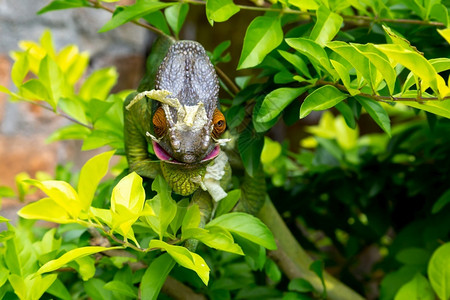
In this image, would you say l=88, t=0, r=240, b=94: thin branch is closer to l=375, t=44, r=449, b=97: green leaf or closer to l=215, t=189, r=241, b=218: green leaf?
l=215, t=189, r=241, b=218: green leaf

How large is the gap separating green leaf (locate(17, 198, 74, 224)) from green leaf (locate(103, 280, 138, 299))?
5.2 inches

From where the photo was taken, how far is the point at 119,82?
71.0 inches

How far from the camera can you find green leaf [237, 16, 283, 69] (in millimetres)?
572

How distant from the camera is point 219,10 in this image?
580 millimetres

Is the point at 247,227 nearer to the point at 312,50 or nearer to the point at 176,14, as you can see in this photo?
the point at 312,50

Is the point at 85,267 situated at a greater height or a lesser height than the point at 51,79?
lesser

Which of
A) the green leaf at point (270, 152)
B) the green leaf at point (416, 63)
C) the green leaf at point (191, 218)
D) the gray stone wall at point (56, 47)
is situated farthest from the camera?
the gray stone wall at point (56, 47)

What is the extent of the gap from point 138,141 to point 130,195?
15 cm

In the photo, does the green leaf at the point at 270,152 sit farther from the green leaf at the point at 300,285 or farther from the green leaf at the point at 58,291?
the green leaf at the point at 58,291

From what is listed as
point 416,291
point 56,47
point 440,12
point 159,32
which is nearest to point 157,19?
point 159,32

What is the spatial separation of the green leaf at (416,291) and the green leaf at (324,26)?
36 centimetres

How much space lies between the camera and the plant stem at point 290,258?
30.1 inches

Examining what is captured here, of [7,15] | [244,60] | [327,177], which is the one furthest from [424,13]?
[7,15]

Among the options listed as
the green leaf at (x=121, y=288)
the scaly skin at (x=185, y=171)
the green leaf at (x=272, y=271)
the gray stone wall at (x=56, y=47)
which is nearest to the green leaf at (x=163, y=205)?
the scaly skin at (x=185, y=171)
